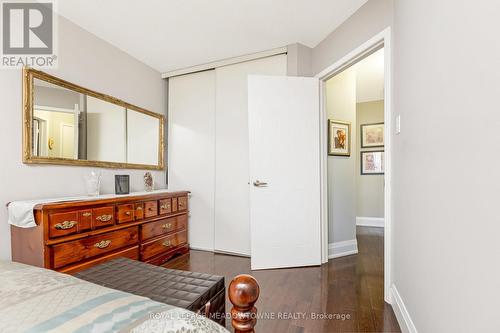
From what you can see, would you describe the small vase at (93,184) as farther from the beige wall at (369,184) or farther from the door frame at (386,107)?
the beige wall at (369,184)

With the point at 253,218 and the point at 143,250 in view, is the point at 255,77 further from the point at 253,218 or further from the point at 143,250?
the point at 143,250

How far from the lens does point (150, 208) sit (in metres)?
2.77

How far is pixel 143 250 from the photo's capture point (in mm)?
2643

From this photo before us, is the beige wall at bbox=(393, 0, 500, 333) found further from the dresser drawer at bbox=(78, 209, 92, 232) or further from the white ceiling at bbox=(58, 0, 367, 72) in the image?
the dresser drawer at bbox=(78, 209, 92, 232)

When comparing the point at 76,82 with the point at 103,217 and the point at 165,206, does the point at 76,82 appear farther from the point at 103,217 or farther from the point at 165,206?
the point at 165,206

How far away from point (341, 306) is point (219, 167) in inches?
82.2

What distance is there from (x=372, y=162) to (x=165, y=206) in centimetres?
426

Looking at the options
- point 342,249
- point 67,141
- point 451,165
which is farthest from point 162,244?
point 451,165

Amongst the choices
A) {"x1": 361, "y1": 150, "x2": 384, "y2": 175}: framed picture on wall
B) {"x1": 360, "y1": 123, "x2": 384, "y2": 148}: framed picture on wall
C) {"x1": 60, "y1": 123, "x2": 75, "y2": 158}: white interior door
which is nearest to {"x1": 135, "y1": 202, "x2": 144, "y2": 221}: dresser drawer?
{"x1": 60, "y1": 123, "x2": 75, "y2": 158}: white interior door

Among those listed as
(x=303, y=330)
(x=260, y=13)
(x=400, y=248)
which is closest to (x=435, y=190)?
(x=400, y=248)

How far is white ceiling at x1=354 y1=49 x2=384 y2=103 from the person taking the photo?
3463mm

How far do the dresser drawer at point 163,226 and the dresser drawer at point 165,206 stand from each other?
95 millimetres

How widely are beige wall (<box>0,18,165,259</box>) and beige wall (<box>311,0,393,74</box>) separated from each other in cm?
221

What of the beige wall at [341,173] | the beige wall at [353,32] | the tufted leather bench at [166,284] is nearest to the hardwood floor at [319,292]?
the beige wall at [341,173]
